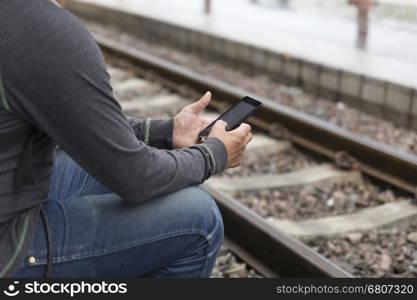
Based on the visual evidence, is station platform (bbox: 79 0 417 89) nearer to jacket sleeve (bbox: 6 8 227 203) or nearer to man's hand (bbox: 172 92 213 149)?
man's hand (bbox: 172 92 213 149)

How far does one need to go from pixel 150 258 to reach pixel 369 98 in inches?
183

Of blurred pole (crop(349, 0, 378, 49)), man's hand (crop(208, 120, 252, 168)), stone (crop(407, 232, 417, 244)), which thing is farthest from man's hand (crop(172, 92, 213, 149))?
blurred pole (crop(349, 0, 378, 49))

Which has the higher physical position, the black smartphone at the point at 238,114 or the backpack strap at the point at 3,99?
the backpack strap at the point at 3,99

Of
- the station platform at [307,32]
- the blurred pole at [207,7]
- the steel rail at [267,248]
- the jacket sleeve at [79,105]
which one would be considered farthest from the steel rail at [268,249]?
the blurred pole at [207,7]

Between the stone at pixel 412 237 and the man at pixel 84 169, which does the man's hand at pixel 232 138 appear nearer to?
the man at pixel 84 169

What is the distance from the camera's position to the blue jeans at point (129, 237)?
205 cm

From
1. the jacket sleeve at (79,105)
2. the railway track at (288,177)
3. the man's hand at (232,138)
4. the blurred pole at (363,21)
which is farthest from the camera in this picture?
the blurred pole at (363,21)

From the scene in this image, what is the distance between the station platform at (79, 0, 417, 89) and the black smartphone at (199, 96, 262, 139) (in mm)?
3956

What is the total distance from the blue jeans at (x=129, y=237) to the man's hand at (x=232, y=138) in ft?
0.52

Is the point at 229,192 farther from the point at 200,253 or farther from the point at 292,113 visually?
the point at 200,253

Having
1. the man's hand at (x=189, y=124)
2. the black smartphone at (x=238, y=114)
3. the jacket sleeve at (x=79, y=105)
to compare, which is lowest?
the man's hand at (x=189, y=124)

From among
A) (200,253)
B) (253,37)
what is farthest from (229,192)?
(253,37)

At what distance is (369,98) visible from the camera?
253 inches

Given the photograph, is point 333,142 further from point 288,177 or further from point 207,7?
point 207,7
